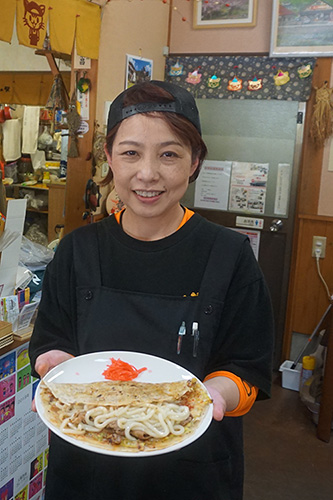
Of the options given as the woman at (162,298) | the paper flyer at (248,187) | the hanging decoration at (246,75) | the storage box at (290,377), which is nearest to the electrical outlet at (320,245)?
the paper flyer at (248,187)

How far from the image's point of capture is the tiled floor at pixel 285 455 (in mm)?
2600

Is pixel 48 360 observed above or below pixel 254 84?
below

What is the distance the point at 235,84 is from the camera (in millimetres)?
3848

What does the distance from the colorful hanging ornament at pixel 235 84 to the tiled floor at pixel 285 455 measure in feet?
7.72

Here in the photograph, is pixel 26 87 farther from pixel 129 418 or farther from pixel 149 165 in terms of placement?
pixel 129 418

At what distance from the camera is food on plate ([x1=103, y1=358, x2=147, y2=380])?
1.20 metres

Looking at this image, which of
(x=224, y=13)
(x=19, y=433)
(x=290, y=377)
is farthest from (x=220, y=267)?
(x=224, y=13)

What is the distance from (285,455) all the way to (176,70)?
291 cm

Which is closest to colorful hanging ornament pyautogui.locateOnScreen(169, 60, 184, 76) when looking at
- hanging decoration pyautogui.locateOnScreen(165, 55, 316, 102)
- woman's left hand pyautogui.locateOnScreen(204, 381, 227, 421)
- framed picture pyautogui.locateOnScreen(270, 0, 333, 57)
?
hanging decoration pyautogui.locateOnScreen(165, 55, 316, 102)

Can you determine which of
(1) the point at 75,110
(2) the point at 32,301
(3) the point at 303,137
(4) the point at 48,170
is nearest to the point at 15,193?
(4) the point at 48,170

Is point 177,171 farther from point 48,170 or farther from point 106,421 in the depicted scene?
point 48,170

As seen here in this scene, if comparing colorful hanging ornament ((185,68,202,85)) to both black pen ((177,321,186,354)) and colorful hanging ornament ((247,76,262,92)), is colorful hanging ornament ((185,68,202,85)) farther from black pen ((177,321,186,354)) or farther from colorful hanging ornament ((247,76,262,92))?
black pen ((177,321,186,354))

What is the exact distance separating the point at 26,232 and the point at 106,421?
8.28 ft

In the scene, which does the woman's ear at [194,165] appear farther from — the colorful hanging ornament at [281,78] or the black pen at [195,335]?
the colorful hanging ornament at [281,78]
